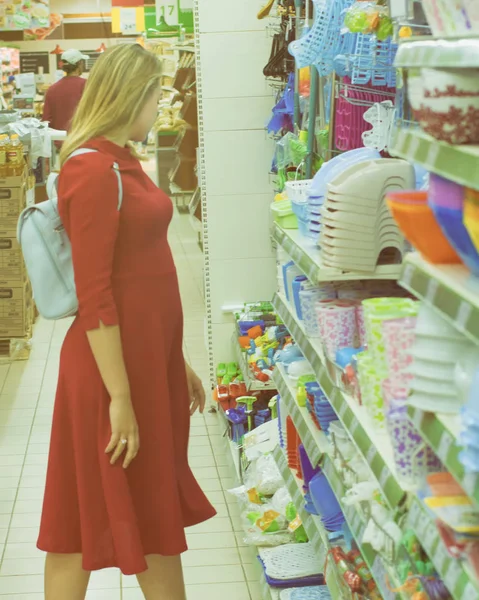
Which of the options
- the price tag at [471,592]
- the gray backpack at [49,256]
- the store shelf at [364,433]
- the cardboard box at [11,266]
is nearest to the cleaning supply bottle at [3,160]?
the cardboard box at [11,266]

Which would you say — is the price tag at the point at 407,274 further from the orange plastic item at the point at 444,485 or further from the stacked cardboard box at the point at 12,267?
the stacked cardboard box at the point at 12,267

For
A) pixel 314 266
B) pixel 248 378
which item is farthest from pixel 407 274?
pixel 248 378

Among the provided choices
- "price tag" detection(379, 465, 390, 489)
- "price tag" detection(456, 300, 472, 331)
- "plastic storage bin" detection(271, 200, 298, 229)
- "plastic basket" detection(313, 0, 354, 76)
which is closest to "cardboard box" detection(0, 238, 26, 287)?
"plastic storage bin" detection(271, 200, 298, 229)

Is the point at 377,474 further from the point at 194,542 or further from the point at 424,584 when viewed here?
the point at 194,542

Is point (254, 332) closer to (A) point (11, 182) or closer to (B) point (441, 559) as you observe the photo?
(A) point (11, 182)

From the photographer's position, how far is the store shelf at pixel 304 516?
294 centimetres

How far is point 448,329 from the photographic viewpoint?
1552 millimetres

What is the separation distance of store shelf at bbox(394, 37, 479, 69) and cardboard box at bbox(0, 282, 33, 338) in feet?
18.3

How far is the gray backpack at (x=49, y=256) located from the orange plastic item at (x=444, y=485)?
1.36 metres

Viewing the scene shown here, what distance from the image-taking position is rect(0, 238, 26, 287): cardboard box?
6.84 m

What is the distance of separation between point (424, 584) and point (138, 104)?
1.50 metres

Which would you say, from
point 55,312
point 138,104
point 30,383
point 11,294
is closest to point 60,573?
point 55,312

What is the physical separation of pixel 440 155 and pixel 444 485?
57 centimetres

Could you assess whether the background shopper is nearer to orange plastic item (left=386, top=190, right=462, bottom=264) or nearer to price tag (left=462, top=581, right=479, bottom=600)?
orange plastic item (left=386, top=190, right=462, bottom=264)
